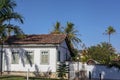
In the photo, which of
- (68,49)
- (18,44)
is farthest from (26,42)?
(68,49)

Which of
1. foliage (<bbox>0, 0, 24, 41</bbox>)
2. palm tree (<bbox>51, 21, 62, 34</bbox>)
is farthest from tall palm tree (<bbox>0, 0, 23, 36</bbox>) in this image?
palm tree (<bbox>51, 21, 62, 34</bbox>)

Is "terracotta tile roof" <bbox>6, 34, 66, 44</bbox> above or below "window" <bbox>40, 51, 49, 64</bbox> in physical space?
above

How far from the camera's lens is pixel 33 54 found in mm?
39250

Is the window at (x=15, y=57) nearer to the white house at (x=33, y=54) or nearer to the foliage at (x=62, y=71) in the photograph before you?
the white house at (x=33, y=54)

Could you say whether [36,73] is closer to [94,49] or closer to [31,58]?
[31,58]

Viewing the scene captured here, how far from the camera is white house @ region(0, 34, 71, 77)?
3859cm

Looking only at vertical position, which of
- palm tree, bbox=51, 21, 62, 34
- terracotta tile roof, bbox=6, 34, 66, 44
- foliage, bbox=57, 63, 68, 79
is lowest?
foliage, bbox=57, 63, 68, 79

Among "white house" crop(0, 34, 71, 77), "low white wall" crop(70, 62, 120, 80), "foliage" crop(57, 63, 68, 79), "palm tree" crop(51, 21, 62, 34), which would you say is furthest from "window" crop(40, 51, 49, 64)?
"palm tree" crop(51, 21, 62, 34)

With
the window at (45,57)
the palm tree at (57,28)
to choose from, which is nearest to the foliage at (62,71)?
the window at (45,57)

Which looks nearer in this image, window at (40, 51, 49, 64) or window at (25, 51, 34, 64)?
window at (40, 51, 49, 64)

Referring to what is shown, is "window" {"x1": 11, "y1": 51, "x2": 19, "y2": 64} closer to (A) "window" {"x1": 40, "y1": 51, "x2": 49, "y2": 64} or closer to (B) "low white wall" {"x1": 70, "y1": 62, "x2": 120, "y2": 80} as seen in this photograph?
(A) "window" {"x1": 40, "y1": 51, "x2": 49, "y2": 64}

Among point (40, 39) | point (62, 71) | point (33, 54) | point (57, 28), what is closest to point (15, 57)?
point (33, 54)

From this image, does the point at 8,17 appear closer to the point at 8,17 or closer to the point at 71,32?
the point at 8,17

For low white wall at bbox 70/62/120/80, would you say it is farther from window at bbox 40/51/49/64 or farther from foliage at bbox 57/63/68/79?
window at bbox 40/51/49/64
